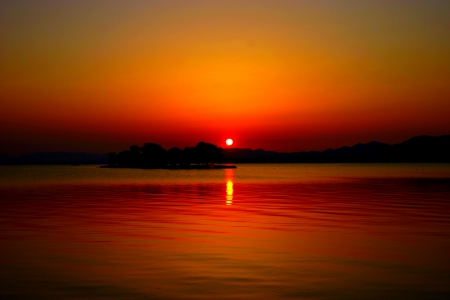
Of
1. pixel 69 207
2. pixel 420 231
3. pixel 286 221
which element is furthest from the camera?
pixel 69 207

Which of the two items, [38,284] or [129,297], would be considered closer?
[129,297]

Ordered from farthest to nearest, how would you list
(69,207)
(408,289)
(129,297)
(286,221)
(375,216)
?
(69,207) < (375,216) < (286,221) < (408,289) < (129,297)

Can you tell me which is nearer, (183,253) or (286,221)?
(183,253)

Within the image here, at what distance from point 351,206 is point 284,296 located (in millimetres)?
32061

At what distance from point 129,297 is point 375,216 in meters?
26.3

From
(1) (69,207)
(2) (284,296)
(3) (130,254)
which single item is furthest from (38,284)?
(1) (69,207)

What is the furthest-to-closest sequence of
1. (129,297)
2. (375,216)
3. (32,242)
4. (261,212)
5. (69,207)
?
(69,207) → (261,212) → (375,216) → (32,242) → (129,297)

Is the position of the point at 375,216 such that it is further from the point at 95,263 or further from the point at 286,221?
the point at 95,263

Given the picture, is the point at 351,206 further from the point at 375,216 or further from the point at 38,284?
the point at 38,284

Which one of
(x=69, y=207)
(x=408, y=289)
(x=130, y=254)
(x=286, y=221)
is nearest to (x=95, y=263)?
(x=130, y=254)

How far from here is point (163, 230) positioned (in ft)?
98.0

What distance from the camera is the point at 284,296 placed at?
51.2 feet

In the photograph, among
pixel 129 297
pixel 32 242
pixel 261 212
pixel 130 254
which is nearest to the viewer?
pixel 129 297

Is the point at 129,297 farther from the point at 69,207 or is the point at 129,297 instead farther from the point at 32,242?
the point at 69,207
